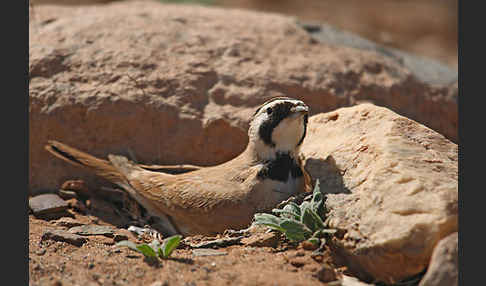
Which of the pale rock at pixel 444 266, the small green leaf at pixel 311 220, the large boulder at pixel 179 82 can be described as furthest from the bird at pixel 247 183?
the pale rock at pixel 444 266

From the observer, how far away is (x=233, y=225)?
14.7 ft

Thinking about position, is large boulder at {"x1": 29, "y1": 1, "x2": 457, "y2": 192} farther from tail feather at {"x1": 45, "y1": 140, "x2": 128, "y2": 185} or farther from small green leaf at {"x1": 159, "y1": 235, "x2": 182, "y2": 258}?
small green leaf at {"x1": 159, "y1": 235, "x2": 182, "y2": 258}

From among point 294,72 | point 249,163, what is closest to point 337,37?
point 294,72

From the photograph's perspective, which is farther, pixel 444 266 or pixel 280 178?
pixel 280 178

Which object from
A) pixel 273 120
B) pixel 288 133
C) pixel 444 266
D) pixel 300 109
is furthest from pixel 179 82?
pixel 444 266

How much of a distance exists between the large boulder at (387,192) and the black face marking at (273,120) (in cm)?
41

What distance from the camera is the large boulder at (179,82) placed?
5.66 m

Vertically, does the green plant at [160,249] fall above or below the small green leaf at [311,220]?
below

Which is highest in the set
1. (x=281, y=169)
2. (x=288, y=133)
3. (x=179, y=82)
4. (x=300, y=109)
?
(x=179, y=82)

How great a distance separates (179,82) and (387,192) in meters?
3.07

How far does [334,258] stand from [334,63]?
3369 mm

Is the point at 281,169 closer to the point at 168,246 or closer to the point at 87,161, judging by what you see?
the point at 168,246

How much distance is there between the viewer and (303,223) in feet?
12.4

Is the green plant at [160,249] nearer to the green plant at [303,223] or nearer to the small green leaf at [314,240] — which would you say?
the green plant at [303,223]
